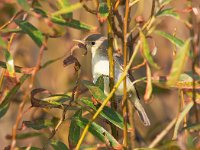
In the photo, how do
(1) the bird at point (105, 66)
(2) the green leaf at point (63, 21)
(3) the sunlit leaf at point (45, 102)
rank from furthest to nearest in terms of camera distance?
(1) the bird at point (105, 66)
(3) the sunlit leaf at point (45, 102)
(2) the green leaf at point (63, 21)

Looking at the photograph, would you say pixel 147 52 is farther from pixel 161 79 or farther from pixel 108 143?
pixel 108 143

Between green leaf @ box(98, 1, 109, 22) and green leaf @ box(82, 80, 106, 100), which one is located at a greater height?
green leaf @ box(98, 1, 109, 22)

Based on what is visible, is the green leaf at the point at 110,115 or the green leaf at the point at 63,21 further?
the green leaf at the point at 110,115

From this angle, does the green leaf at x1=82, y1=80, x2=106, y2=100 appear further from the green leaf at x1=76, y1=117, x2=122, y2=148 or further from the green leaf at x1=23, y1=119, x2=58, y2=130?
the green leaf at x1=23, y1=119, x2=58, y2=130

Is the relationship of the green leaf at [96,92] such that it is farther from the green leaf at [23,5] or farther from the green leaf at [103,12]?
the green leaf at [23,5]

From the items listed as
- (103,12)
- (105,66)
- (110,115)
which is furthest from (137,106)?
(103,12)

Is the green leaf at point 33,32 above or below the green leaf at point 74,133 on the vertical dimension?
above

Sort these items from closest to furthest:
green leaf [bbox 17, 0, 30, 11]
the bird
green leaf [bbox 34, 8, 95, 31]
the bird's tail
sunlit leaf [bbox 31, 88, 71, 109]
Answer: green leaf [bbox 17, 0, 30, 11] → green leaf [bbox 34, 8, 95, 31] → sunlit leaf [bbox 31, 88, 71, 109] → the bird → the bird's tail

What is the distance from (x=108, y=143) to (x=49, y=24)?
18.6 inches

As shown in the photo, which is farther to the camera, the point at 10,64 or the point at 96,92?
the point at 96,92

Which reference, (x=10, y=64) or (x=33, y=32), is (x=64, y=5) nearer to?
(x=33, y=32)

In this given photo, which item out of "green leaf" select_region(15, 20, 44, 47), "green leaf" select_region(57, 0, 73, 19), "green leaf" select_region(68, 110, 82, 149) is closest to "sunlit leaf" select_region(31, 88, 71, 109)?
"green leaf" select_region(68, 110, 82, 149)

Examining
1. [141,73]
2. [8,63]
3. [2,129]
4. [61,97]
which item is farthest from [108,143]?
[141,73]

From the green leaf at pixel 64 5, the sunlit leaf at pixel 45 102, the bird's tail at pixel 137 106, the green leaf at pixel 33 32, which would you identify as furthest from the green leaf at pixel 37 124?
the bird's tail at pixel 137 106
